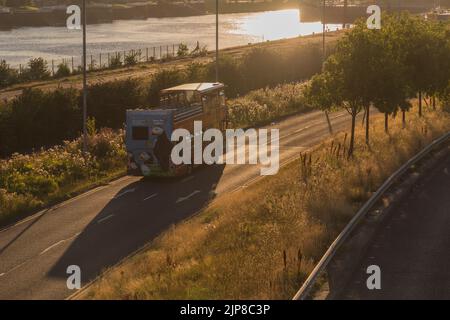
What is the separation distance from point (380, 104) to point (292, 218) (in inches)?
497

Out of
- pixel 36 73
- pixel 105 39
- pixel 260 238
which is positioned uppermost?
pixel 105 39

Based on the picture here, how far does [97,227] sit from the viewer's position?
27219mm

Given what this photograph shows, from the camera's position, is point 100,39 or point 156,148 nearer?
point 156,148

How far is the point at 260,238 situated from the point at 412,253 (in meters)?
4.22

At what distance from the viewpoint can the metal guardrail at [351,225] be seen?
16.2 meters

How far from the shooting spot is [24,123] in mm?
48344

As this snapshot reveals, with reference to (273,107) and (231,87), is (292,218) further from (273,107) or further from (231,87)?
(231,87)

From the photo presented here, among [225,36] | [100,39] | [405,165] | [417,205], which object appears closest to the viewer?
[417,205]

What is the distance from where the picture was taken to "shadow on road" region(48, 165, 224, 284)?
23.2 meters

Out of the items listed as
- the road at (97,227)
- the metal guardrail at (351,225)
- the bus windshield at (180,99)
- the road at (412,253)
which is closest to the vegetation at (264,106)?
the bus windshield at (180,99)

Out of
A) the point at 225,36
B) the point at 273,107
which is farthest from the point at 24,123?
the point at 225,36

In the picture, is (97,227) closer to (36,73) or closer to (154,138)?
(154,138)

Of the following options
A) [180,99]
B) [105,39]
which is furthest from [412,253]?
[105,39]

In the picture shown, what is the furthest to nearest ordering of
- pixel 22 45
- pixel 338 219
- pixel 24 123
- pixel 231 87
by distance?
pixel 22 45 < pixel 231 87 < pixel 24 123 < pixel 338 219
